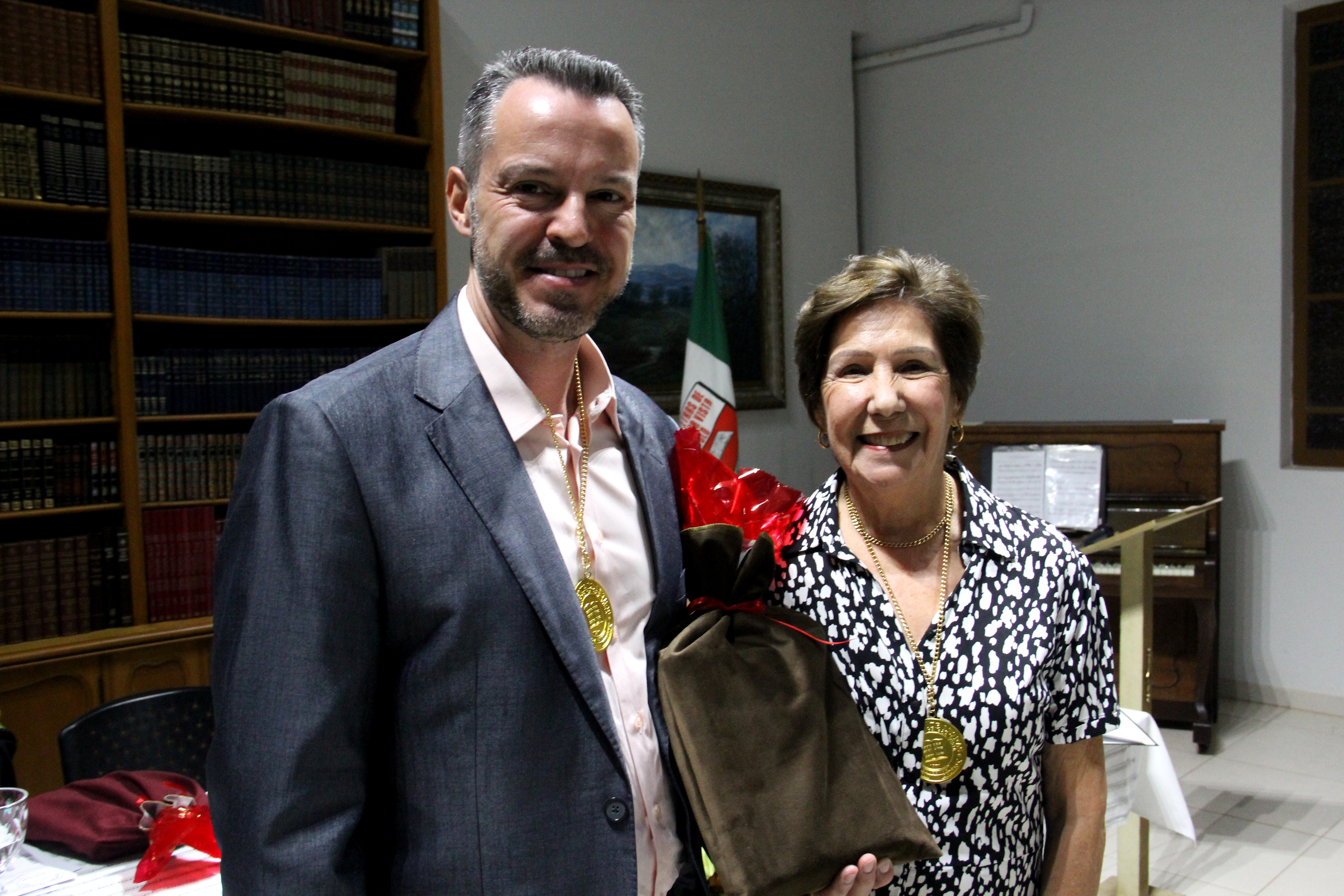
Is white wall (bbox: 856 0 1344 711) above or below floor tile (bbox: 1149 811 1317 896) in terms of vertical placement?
above

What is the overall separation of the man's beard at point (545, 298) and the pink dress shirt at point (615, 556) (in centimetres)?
6

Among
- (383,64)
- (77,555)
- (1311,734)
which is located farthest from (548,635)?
(1311,734)

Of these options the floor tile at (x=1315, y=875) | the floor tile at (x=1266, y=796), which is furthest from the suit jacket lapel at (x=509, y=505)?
the floor tile at (x=1266, y=796)

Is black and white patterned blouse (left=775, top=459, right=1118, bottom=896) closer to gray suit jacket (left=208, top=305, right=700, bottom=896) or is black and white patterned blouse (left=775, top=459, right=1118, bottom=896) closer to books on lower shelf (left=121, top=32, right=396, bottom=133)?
gray suit jacket (left=208, top=305, right=700, bottom=896)

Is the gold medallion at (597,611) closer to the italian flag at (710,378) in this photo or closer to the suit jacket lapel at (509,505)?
the suit jacket lapel at (509,505)

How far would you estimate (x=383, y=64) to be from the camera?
384cm

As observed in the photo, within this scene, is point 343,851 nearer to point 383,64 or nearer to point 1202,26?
point 383,64

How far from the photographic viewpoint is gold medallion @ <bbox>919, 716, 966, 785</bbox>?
137 centimetres

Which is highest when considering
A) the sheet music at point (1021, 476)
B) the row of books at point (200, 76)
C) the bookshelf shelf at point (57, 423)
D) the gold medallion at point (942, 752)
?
the row of books at point (200, 76)

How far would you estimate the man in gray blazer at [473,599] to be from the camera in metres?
0.98

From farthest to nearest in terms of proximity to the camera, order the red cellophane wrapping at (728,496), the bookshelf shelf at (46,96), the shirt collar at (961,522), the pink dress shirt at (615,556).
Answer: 1. the bookshelf shelf at (46,96)
2. the shirt collar at (961,522)
3. the red cellophane wrapping at (728,496)
4. the pink dress shirt at (615,556)

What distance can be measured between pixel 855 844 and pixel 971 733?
28 centimetres

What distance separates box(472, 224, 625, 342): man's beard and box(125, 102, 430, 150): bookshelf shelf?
2.66 meters

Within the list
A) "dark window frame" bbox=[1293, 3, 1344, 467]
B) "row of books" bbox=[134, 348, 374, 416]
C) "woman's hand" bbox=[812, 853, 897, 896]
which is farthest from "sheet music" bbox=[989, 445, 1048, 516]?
"woman's hand" bbox=[812, 853, 897, 896]
